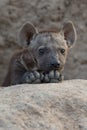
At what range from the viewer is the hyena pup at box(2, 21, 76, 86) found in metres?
6.34

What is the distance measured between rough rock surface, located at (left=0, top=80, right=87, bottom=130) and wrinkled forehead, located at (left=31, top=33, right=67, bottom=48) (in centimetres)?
120

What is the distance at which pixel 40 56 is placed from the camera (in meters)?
6.75

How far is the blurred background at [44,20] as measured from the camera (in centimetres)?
903

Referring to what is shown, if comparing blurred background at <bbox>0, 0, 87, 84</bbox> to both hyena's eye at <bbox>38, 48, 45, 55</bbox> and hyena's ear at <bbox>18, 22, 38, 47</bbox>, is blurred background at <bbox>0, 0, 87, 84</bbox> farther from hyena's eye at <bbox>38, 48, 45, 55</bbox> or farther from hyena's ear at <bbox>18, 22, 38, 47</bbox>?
hyena's eye at <bbox>38, 48, 45, 55</bbox>

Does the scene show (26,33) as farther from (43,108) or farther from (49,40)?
(43,108)

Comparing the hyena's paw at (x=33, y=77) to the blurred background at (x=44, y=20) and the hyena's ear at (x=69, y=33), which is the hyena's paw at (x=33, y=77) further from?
the blurred background at (x=44, y=20)

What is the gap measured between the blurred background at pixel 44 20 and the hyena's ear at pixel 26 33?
1.84 m

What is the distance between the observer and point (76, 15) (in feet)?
30.1

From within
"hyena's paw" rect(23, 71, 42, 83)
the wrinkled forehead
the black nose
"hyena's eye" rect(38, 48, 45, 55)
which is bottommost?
"hyena's paw" rect(23, 71, 42, 83)

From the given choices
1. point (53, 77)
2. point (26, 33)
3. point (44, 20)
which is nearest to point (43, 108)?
point (53, 77)

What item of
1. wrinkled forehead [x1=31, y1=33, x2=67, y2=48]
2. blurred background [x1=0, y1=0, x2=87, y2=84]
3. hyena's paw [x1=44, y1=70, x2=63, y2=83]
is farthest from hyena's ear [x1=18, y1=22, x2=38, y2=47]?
blurred background [x1=0, y1=0, x2=87, y2=84]

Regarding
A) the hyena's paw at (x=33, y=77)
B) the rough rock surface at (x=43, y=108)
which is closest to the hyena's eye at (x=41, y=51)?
the hyena's paw at (x=33, y=77)

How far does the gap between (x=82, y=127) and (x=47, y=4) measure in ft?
14.7

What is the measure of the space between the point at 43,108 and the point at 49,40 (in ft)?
6.21
